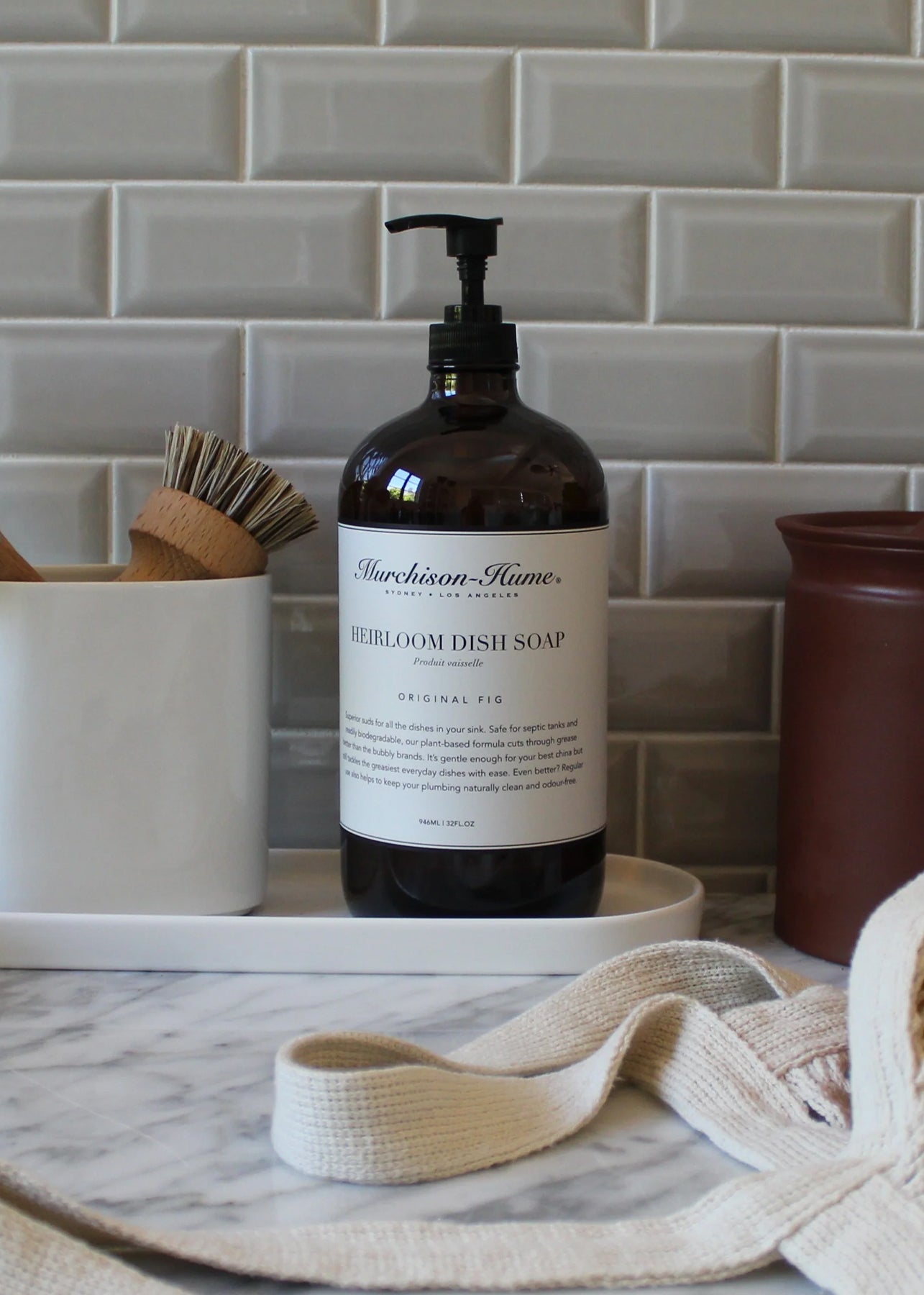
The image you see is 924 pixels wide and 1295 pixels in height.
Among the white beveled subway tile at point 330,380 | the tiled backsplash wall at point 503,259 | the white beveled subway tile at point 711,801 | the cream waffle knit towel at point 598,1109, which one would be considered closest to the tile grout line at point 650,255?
the tiled backsplash wall at point 503,259

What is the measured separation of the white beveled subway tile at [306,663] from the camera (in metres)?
0.64

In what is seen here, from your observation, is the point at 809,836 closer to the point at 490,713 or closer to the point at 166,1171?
the point at 490,713

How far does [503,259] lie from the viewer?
62 cm

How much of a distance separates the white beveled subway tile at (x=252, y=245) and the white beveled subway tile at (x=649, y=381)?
0.09 metres

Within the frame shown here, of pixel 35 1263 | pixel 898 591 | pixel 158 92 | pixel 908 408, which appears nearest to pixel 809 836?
pixel 898 591

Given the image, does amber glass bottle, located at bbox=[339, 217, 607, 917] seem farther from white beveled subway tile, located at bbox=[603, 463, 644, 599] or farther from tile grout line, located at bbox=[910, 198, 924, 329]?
tile grout line, located at bbox=[910, 198, 924, 329]

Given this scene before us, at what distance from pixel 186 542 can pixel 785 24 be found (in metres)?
0.37

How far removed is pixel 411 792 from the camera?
51 cm

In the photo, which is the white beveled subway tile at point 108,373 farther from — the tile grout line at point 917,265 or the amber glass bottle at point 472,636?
the tile grout line at point 917,265

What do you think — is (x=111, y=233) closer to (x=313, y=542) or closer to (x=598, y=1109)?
(x=313, y=542)

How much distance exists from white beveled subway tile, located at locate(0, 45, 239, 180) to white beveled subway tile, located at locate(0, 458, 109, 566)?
0.14 meters

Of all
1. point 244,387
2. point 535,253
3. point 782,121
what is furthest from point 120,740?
point 782,121

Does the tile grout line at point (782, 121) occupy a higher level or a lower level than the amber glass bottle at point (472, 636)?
higher

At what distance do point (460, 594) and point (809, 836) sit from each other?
180 mm
